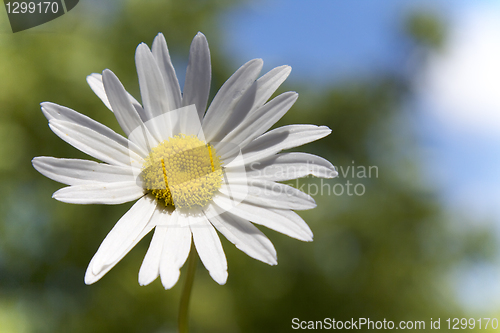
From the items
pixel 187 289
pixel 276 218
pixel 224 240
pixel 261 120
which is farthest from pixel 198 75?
pixel 224 240

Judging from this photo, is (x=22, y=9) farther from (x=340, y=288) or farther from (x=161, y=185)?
(x=340, y=288)

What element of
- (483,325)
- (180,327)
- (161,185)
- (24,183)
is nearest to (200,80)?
(161,185)

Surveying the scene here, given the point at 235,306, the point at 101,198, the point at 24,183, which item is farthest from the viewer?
the point at 235,306

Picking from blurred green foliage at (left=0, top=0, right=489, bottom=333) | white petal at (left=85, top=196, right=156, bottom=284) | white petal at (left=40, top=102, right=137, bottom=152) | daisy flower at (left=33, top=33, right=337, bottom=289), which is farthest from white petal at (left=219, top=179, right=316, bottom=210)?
blurred green foliage at (left=0, top=0, right=489, bottom=333)

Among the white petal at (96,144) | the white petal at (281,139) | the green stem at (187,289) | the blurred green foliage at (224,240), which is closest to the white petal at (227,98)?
the white petal at (281,139)

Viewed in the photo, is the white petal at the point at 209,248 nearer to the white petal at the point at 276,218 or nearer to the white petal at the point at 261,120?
the white petal at the point at 276,218
